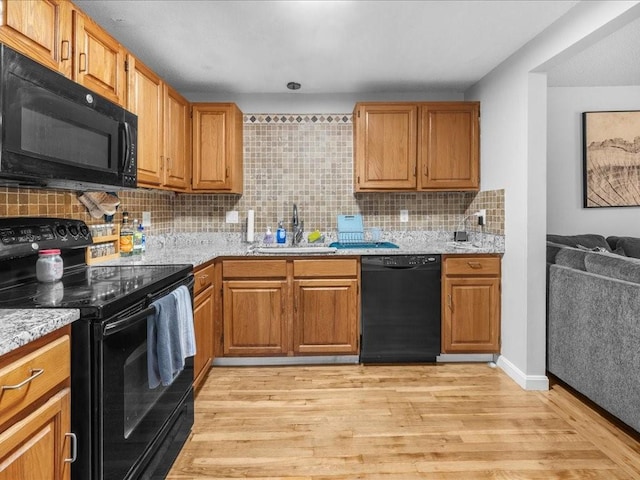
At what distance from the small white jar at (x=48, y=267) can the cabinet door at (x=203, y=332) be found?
2.88ft

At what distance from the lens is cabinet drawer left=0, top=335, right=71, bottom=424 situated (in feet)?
3.13

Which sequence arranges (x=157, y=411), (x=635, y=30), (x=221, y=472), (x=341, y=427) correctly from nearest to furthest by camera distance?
(x=157, y=411) < (x=221, y=472) < (x=341, y=427) < (x=635, y=30)

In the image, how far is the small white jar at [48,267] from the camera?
1.76 m

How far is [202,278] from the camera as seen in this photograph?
2.76 m

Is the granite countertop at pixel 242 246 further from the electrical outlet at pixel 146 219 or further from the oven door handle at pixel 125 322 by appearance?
the oven door handle at pixel 125 322

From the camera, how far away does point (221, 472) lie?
192 centimetres

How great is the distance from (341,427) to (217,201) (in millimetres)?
2323

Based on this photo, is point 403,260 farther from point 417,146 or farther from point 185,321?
point 185,321

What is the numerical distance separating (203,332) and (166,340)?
1075mm

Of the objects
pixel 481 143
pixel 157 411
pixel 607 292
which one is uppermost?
pixel 481 143

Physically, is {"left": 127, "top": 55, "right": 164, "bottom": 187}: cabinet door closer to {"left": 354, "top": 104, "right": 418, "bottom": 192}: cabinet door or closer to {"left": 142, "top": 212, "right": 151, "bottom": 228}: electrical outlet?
{"left": 142, "top": 212, "right": 151, "bottom": 228}: electrical outlet

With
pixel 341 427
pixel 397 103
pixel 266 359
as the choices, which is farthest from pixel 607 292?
pixel 266 359

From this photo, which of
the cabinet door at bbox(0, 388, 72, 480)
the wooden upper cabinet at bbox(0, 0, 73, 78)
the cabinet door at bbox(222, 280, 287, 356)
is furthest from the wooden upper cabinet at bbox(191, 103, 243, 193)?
the cabinet door at bbox(0, 388, 72, 480)

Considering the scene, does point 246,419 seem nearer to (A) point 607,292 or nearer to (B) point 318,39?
(A) point 607,292
